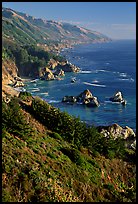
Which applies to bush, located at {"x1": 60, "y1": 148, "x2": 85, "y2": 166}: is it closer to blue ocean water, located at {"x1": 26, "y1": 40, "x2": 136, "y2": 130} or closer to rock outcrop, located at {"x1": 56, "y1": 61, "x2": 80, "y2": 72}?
blue ocean water, located at {"x1": 26, "y1": 40, "x2": 136, "y2": 130}

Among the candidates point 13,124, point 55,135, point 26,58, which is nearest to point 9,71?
point 26,58

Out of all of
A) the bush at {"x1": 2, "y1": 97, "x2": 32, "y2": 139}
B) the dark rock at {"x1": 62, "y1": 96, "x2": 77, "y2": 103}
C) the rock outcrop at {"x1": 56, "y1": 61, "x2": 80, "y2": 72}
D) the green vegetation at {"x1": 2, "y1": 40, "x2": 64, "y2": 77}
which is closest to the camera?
the bush at {"x1": 2, "y1": 97, "x2": 32, "y2": 139}

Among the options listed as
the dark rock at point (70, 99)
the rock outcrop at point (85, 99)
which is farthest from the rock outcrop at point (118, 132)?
the dark rock at point (70, 99)

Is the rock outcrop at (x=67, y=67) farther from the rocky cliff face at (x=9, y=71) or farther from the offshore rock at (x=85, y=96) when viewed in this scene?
the offshore rock at (x=85, y=96)

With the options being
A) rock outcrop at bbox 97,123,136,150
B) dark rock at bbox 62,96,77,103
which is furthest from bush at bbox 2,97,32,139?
dark rock at bbox 62,96,77,103

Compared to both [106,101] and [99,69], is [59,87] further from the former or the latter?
[99,69]

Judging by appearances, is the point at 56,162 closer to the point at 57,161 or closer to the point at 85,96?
the point at 57,161

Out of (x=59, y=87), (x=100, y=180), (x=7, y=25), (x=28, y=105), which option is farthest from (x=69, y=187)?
(x=7, y=25)

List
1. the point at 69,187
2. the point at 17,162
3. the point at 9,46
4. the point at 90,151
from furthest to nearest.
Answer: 1. the point at 9,46
2. the point at 90,151
3. the point at 69,187
4. the point at 17,162
